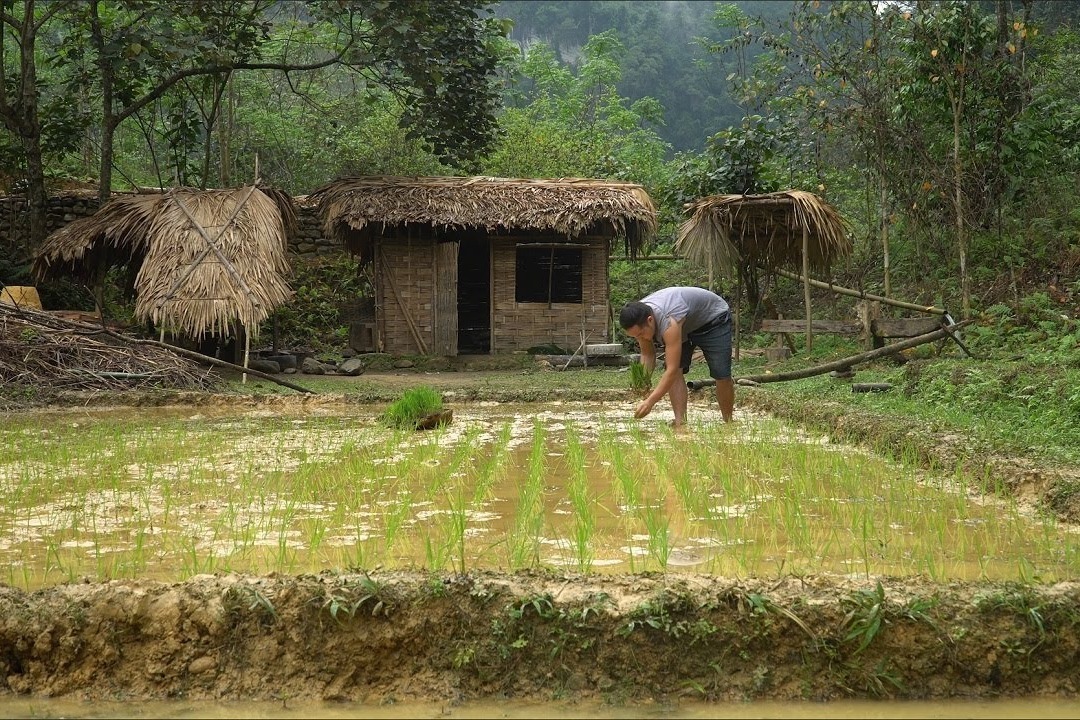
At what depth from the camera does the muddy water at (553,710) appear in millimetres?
2350

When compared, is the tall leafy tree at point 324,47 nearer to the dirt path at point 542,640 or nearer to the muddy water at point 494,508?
the muddy water at point 494,508

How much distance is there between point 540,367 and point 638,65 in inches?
1214

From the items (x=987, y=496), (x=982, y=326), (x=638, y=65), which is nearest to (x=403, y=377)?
(x=982, y=326)

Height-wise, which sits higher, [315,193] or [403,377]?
[315,193]

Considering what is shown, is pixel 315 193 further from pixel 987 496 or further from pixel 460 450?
pixel 987 496

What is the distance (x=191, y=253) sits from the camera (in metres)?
11.3

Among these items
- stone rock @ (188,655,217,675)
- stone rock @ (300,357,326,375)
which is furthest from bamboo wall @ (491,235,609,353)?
stone rock @ (188,655,217,675)

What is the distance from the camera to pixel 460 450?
5730mm

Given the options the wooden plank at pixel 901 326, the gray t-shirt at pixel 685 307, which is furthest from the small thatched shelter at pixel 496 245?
the gray t-shirt at pixel 685 307

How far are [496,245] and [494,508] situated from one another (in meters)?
11.6

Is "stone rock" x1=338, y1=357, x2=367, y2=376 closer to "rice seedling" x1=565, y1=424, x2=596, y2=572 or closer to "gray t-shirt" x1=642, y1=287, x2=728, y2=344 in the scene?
"gray t-shirt" x1=642, y1=287, x2=728, y2=344

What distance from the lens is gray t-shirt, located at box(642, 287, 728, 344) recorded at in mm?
6594

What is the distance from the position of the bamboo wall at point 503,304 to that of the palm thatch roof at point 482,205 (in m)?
0.69

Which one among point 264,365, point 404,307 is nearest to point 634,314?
point 264,365
